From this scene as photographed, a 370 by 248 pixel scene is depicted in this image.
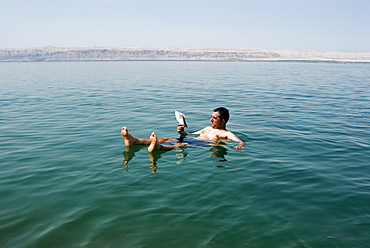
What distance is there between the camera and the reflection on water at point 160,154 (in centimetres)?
839

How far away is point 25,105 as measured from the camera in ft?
61.9

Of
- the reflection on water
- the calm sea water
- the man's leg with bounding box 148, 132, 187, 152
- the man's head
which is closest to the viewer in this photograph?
the calm sea water

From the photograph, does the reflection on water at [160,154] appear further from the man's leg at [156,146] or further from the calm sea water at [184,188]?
the man's leg at [156,146]

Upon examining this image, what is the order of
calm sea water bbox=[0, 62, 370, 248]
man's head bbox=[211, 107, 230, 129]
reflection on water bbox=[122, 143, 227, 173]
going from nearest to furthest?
1. calm sea water bbox=[0, 62, 370, 248]
2. reflection on water bbox=[122, 143, 227, 173]
3. man's head bbox=[211, 107, 230, 129]

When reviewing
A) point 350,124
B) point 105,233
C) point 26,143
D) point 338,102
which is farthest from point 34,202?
point 338,102

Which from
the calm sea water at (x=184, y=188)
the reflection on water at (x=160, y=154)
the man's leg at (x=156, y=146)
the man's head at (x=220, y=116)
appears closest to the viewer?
the calm sea water at (x=184, y=188)

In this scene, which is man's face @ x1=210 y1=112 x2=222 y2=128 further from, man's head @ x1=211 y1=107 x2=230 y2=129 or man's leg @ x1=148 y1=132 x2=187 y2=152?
man's leg @ x1=148 y1=132 x2=187 y2=152

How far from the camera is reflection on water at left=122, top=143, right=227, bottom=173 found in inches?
330

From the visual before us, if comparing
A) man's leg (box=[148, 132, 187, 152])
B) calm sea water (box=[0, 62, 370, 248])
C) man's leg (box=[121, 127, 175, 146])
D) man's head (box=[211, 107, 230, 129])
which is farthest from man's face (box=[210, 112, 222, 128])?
man's leg (box=[121, 127, 175, 146])

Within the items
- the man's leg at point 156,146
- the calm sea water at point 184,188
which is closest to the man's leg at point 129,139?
the man's leg at point 156,146

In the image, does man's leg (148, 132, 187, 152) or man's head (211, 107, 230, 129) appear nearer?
man's leg (148, 132, 187, 152)

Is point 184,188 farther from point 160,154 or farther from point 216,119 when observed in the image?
point 216,119

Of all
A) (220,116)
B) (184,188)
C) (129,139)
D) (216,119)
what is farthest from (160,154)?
(184,188)

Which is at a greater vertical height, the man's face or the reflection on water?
the man's face
